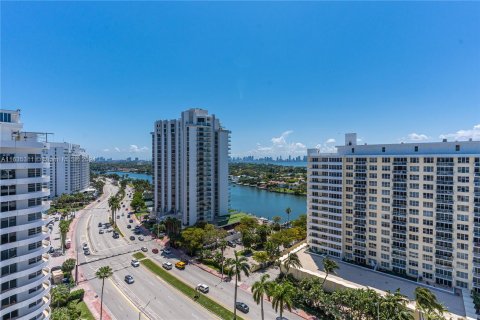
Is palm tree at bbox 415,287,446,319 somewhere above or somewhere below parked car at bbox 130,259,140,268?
above

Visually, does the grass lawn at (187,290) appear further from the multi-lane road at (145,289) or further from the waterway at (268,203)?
the waterway at (268,203)

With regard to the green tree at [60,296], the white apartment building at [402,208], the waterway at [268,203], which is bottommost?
the waterway at [268,203]

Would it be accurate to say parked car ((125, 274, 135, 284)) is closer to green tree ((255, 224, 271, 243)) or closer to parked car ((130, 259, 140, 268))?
parked car ((130, 259, 140, 268))

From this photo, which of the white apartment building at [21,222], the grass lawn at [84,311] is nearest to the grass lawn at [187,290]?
the grass lawn at [84,311]

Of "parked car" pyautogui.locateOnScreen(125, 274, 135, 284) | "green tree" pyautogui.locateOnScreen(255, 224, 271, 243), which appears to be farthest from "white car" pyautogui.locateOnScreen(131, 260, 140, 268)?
"green tree" pyautogui.locateOnScreen(255, 224, 271, 243)

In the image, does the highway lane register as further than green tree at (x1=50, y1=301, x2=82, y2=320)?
Yes

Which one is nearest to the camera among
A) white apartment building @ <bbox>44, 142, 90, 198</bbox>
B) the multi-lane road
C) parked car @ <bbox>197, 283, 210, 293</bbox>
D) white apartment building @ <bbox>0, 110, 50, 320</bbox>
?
white apartment building @ <bbox>0, 110, 50, 320</bbox>

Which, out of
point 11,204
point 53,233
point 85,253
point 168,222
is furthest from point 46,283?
point 53,233
